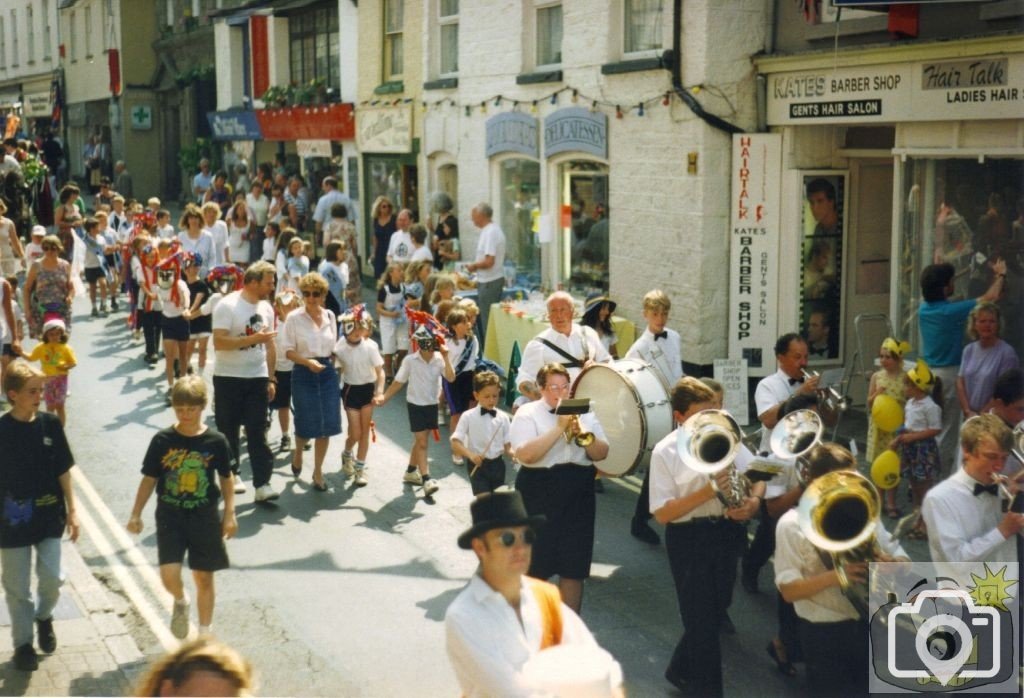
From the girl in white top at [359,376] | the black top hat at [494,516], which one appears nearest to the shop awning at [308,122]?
the girl in white top at [359,376]

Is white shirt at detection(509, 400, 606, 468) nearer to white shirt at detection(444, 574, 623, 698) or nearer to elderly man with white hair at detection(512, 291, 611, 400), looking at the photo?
elderly man with white hair at detection(512, 291, 611, 400)

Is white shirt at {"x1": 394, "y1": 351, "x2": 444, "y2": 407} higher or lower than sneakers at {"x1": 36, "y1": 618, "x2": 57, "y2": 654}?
higher

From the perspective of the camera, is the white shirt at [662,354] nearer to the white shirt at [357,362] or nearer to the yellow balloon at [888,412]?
the yellow balloon at [888,412]

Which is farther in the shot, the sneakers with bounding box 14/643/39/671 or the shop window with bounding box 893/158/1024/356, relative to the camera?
the shop window with bounding box 893/158/1024/356

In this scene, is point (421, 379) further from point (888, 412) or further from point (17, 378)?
point (17, 378)

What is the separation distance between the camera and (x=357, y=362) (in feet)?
37.0

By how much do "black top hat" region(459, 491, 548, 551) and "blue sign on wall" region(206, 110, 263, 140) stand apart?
25.0 metres

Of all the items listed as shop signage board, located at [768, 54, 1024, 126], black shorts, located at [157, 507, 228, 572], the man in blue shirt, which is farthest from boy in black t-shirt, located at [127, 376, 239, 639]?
shop signage board, located at [768, 54, 1024, 126]

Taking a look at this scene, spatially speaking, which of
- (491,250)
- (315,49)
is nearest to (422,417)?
(491,250)

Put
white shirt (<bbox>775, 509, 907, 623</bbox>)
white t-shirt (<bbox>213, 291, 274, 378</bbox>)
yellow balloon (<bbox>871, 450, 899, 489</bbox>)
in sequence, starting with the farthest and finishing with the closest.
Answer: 1. white t-shirt (<bbox>213, 291, 274, 378</bbox>)
2. yellow balloon (<bbox>871, 450, 899, 489</bbox>)
3. white shirt (<bbox>775, 509, 907, 623</bbox>)

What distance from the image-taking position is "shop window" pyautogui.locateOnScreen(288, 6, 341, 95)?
2648 cm

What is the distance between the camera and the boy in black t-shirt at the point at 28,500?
751cm

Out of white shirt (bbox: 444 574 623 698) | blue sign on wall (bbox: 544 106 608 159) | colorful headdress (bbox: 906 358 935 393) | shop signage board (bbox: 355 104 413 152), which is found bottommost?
white shirt (bbox: 444 574 623 698)

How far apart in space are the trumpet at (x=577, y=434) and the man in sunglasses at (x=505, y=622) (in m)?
2.59
